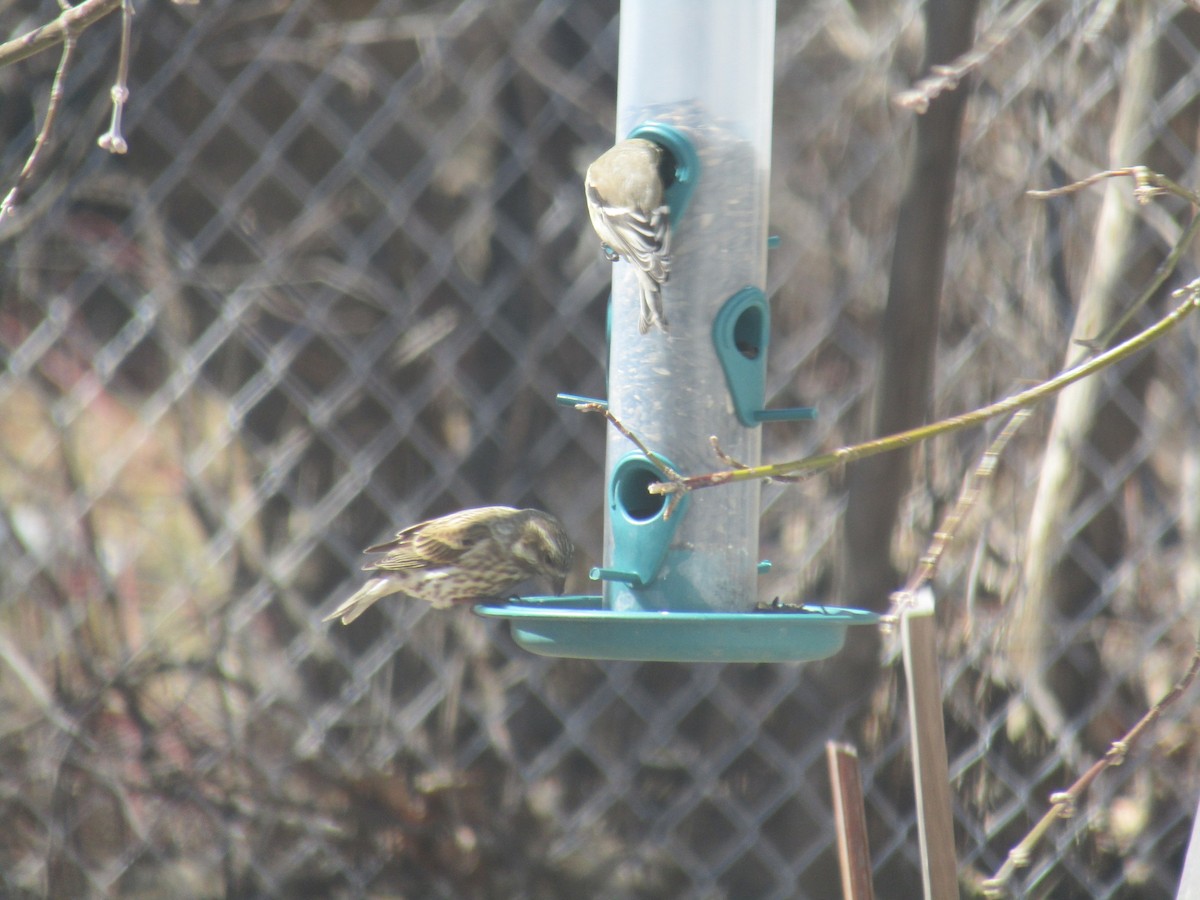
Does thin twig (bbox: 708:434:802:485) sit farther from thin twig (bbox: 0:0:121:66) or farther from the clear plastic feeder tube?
thin twig (bbox: 0:0:121:66)

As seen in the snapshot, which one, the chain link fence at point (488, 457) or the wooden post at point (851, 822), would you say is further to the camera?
the chain link fence at point (488, 457)

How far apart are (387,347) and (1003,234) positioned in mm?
1700

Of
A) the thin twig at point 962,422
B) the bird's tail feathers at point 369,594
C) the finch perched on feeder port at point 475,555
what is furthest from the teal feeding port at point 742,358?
the thin twig at point 962,422

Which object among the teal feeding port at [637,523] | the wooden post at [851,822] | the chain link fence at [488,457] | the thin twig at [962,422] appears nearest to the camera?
the wooden post at [851,822]

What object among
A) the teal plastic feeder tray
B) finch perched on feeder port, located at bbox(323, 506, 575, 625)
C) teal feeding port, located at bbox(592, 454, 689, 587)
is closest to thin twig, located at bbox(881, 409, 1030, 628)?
the teal plastic feeder tray

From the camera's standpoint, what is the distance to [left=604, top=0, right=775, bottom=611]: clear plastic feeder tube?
105 inches

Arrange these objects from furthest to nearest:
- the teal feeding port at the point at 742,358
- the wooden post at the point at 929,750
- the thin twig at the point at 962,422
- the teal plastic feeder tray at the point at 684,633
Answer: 1. the teal feeding port at the point at 742,358
2. the teal plastic feeder tray at the point at 684,633
3. the thin twig at the point at 962,422
4. the wooden post at the point at 929,750

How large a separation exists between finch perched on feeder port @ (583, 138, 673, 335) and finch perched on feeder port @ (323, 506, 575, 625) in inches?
21.7

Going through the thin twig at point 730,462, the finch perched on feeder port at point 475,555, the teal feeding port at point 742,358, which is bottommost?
the finch perched on feeder port at point 475,555

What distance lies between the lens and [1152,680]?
426 cm

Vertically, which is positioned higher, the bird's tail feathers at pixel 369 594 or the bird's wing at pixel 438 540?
the bird's wing at pixel 438 540

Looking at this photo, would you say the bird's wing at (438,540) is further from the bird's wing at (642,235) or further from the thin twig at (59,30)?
the thin twig at (59,30)

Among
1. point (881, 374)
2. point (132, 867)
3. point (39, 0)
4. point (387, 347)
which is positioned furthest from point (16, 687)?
point (881, 374)

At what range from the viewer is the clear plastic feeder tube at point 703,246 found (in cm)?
267
